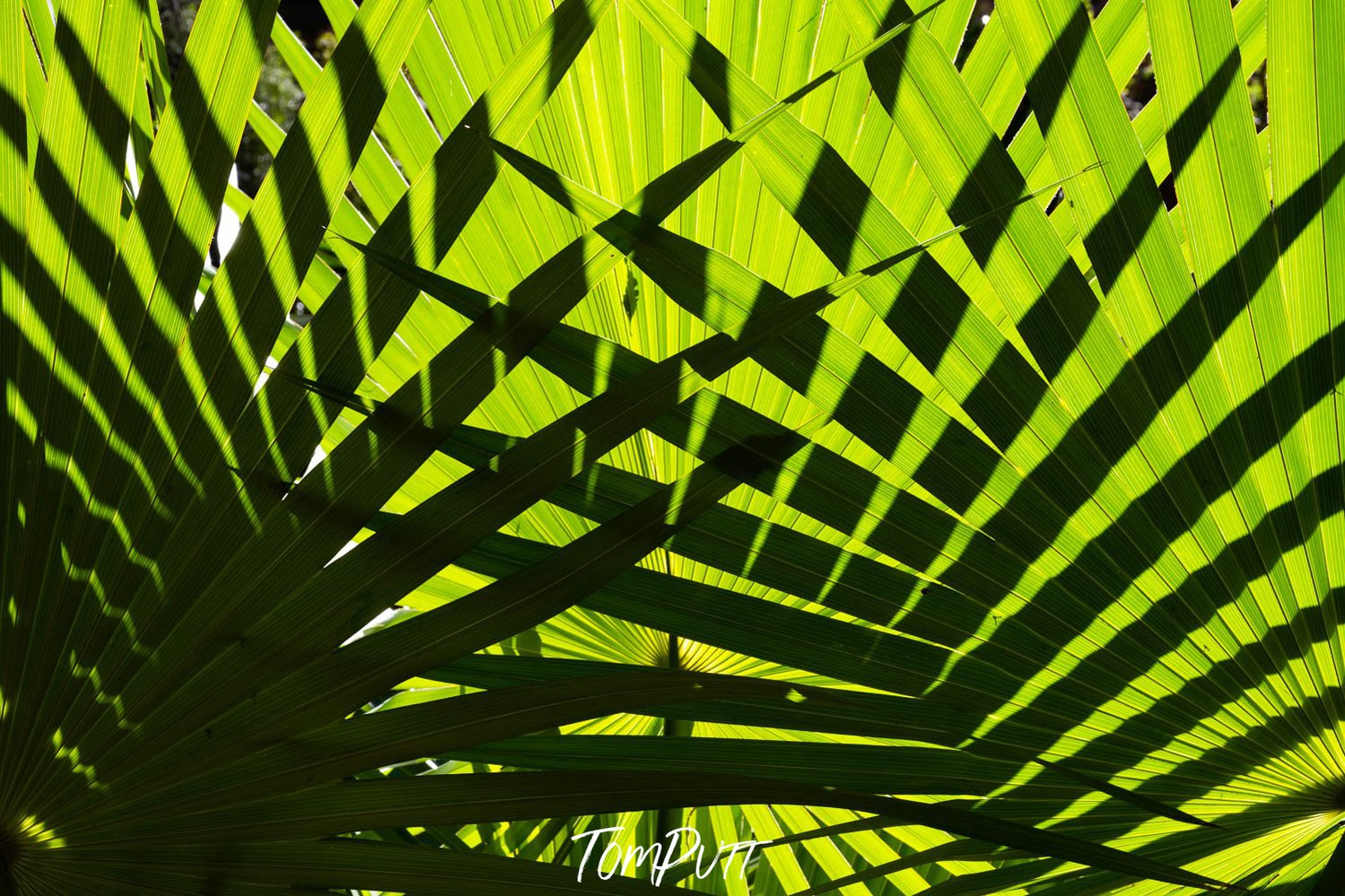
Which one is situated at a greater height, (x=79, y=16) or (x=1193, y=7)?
(x=1193, y=7)

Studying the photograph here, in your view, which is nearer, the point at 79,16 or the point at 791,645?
the point at 79,16

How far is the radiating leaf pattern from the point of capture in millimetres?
731

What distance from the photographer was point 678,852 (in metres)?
1.46

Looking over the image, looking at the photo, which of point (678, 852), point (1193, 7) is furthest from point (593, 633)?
point (1193, 7)

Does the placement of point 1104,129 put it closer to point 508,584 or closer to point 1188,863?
point 508,584

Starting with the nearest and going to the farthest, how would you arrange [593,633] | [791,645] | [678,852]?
1. [791,645]
2. [593,633]
3. [678,852]

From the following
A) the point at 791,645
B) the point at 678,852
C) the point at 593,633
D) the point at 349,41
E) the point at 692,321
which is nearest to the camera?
the point at 349,41

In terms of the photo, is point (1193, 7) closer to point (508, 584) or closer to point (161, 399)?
point (508, 584)

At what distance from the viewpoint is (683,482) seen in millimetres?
746

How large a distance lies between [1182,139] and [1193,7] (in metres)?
0.10

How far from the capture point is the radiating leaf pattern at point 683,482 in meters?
0.73

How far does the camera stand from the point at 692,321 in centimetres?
123

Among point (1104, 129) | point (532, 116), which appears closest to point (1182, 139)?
point (1104, 129)

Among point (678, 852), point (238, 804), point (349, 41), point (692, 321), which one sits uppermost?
→ point (692, 321)
